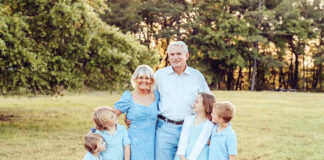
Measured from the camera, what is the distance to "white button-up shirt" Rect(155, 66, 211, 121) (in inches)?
188

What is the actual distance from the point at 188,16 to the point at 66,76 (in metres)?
33.1

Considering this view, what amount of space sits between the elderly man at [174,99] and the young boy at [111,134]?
457 millimetres

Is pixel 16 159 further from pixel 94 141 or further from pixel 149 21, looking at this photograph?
pixel 149 21

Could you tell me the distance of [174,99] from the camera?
479cm

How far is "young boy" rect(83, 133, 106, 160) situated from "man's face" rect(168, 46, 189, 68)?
1.33 m

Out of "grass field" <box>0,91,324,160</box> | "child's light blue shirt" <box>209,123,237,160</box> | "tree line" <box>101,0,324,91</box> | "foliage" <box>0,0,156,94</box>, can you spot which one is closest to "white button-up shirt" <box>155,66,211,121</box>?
"child's light blue shirt" <box>209,123,237,160</box>

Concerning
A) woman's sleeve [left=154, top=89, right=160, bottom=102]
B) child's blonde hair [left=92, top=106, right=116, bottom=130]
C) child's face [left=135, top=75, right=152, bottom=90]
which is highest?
child's face [left=135, top=75, right=152, bottom=90]

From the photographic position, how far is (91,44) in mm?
12633

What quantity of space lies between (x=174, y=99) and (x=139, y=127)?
575 mm

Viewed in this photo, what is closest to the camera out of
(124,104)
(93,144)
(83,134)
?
(93,144)

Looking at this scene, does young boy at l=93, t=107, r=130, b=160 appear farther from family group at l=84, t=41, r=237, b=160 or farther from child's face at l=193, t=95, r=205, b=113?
child's face at l=193, t=95, r=205, b=113

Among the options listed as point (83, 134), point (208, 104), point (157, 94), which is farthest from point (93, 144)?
point (83, 134)

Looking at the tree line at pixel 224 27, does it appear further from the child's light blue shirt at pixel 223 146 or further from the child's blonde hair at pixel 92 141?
the child's blonde hair at pixel 92 141

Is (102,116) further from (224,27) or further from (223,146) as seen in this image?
(224,27)
